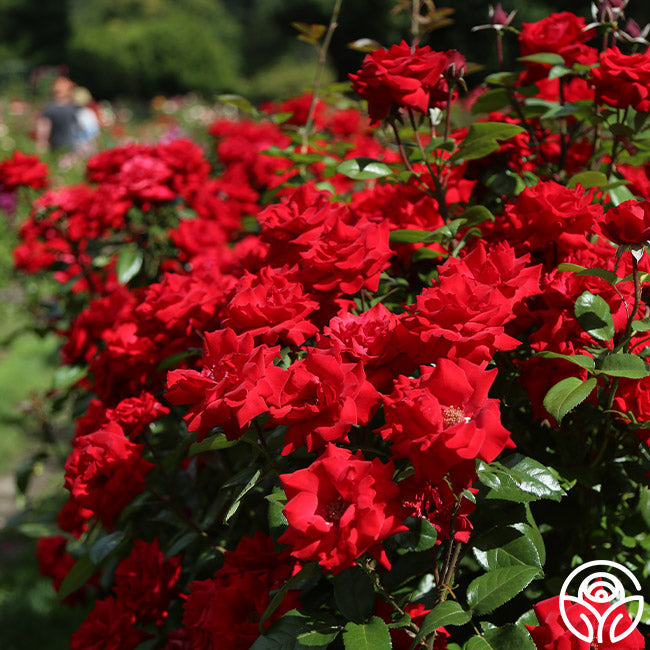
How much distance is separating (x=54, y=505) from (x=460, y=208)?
240 centimetres

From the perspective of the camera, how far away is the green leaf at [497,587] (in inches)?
35.1

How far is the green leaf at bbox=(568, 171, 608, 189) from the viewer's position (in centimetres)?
129

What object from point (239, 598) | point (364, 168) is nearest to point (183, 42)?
point (364, 168)

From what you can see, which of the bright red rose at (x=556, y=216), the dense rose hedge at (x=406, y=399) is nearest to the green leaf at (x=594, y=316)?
the dense rose hedge at (x=406, y=399)

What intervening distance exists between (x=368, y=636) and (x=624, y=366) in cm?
47

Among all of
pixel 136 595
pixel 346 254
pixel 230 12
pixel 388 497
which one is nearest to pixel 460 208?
pixel 346 254

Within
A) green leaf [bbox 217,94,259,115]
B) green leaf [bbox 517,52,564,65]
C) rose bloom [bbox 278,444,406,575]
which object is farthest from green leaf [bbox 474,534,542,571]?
green leaf [bbox 217,94,259,115]

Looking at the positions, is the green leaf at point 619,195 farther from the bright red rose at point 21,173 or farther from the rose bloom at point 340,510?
the bright red rose at point 21,173

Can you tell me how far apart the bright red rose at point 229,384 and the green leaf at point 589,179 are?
689 mm

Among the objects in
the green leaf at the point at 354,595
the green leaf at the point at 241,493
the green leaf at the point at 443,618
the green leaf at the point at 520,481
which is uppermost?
the green leaf at the point at 520,481

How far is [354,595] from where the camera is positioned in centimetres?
91

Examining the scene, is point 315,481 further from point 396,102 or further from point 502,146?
point 502,146

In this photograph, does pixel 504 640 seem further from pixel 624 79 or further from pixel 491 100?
pixel 491 100

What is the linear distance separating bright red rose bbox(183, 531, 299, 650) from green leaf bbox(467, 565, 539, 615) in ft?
0.84
